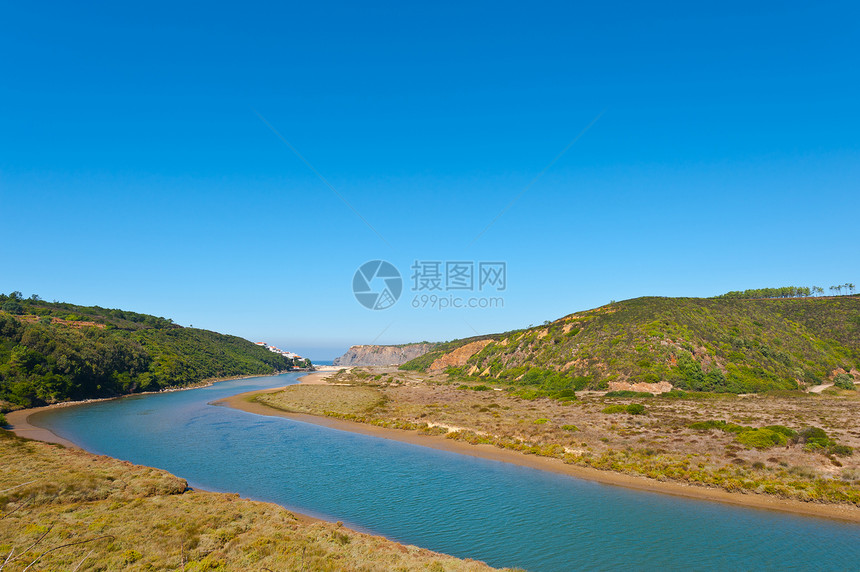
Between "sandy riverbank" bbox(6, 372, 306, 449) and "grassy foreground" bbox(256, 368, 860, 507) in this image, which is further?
"sandy riverbank" bbox(6, 372, 306, 449)

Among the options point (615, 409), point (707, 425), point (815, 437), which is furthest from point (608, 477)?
point (615, 409)

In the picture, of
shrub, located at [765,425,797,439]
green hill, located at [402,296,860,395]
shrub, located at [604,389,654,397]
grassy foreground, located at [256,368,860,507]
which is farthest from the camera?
green hill, located at [402,296,860,395]

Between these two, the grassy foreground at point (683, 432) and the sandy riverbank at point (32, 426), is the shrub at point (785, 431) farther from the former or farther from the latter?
the sandy riverbank at point (32, 426)

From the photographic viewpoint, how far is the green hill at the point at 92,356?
58562 millimetres

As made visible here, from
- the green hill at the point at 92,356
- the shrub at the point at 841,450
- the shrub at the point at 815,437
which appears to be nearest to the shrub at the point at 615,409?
the shrub at the point at 815,437

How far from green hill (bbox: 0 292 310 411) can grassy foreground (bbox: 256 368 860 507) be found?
38412 mm

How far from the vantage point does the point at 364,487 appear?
966 inches

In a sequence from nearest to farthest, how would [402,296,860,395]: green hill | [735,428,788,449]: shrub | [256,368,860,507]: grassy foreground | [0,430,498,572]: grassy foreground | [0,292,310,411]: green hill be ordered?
[0,430,498,572]: grassy foreground
[256,368,860,507]: grassy foreground
[735,428,788,449]: shrub
[402,296,860,395]: green hill
[0,292,310,411]: green hill

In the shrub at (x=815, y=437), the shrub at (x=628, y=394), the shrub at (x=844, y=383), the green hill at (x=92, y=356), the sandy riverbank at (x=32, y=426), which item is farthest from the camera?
the green hill at (x=92, y=356)

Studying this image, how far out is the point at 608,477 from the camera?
25.6m

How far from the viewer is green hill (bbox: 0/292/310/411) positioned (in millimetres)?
58562

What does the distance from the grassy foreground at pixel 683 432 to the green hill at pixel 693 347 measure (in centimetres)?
560

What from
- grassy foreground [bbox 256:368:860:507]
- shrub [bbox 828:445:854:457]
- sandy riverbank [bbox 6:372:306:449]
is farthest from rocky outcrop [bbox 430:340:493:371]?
shrub [bbox 828:445:854:457]

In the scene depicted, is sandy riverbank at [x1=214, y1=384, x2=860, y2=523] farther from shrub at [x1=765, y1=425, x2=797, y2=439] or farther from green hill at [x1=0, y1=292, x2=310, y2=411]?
green hill at [x1=0, y1=292, x2=310, y2=411]
